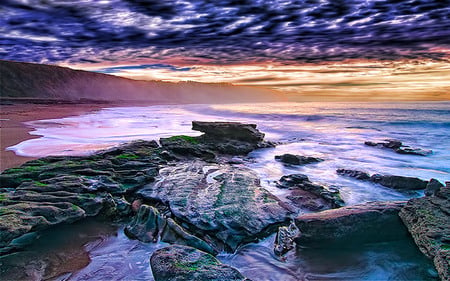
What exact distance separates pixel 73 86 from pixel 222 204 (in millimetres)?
85896

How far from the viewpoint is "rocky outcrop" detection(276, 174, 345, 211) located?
6.50 meters

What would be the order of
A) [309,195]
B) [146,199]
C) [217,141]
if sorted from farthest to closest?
[217,141]
[309,195]
[146,199]

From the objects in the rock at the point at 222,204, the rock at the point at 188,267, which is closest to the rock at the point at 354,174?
the rock at the point at 222,204

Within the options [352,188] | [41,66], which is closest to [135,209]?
[352,188]

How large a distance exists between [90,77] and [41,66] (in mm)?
17806

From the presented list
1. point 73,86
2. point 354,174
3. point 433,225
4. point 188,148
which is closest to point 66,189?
point 188,148

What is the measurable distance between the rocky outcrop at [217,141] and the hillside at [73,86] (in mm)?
50503

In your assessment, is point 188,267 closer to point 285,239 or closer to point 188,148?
point 285,239

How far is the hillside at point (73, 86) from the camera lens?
2425 inches

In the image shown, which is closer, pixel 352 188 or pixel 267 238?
pixel 267 238

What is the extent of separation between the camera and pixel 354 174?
9070mm

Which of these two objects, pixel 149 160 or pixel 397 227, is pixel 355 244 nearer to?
pixel 397 227

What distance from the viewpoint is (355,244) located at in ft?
15.8

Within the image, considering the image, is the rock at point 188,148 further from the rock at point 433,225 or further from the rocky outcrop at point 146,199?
the rock at point 433,225
